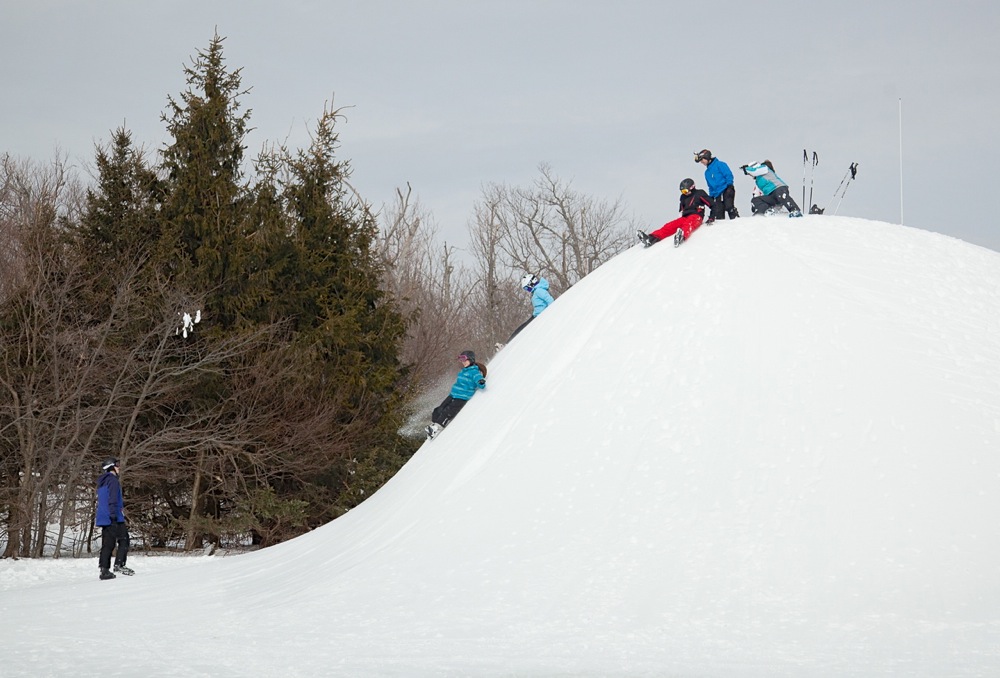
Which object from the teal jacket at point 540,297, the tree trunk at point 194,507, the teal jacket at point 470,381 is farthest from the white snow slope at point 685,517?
the tree trunk at point 194,507

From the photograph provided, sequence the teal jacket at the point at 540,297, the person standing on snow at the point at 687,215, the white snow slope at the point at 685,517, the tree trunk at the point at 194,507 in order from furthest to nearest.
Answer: the tree trunk at the point at 194,507 < the teal jacket at the point at 540,297 < the person standing on snow at the point at 687,215 < the white snow slope at the point at 685,517

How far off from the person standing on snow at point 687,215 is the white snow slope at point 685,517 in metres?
0.25

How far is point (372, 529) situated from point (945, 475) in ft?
18.9

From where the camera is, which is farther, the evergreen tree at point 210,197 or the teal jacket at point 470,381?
the evergreen tree at point 210,197

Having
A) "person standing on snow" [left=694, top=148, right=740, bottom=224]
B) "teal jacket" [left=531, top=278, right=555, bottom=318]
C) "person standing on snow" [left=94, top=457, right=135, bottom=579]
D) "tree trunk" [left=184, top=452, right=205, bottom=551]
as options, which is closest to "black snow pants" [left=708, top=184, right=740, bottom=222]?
"person standing on snow" [left=694, top=148, right=740, bottom=224]

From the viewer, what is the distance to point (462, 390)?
12.1 meters

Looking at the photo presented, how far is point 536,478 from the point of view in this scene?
372 inches

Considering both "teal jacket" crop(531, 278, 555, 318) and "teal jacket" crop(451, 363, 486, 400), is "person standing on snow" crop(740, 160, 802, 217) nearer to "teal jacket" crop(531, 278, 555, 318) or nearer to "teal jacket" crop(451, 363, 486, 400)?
"teal jacket" crop(531, 278, 555, 318)

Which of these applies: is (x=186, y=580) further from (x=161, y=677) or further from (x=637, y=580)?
(x=637, y=580)

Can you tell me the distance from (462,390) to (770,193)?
4.67 meters

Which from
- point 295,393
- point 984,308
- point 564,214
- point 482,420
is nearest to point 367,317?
point 295,393

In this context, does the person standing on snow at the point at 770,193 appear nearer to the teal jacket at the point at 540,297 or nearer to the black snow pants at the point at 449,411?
the teal jacket at the point at 540,297

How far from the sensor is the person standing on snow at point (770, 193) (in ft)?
39.6

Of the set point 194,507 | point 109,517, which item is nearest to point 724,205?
point 109,517
